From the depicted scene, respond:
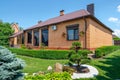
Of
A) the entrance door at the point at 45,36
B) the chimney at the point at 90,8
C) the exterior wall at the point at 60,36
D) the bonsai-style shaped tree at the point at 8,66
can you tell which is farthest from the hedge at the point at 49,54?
the bonsai-style shaped tree at the point at 8,66

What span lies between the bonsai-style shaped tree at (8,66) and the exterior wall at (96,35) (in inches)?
588

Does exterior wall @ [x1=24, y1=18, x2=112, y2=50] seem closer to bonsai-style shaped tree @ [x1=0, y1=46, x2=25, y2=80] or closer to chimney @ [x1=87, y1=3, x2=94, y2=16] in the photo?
chimney @ [x1=87, y1=3, x2=94, y2=16]

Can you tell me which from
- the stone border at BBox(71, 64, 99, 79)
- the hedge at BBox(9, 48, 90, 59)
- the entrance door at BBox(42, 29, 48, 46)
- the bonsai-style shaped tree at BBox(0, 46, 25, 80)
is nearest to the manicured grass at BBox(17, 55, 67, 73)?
the hedge at BBox(9, 48, 90, 59)

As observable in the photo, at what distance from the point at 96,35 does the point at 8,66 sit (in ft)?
58.5

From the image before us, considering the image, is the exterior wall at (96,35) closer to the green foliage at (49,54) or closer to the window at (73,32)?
the window at (73,32)

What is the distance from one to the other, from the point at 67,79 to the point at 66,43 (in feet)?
43.8

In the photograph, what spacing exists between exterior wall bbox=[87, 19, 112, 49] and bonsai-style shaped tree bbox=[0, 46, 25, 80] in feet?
49.0

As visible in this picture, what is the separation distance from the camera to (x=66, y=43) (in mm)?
22109

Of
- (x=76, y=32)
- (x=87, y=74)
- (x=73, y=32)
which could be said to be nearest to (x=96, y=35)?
(x=76, y=32)

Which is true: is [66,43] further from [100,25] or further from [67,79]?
[67,79]

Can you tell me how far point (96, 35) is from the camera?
73.0ft

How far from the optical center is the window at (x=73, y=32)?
829 inches

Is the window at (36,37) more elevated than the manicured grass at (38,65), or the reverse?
the window at (36,37)

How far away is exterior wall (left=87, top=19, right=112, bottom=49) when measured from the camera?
2034 cm
